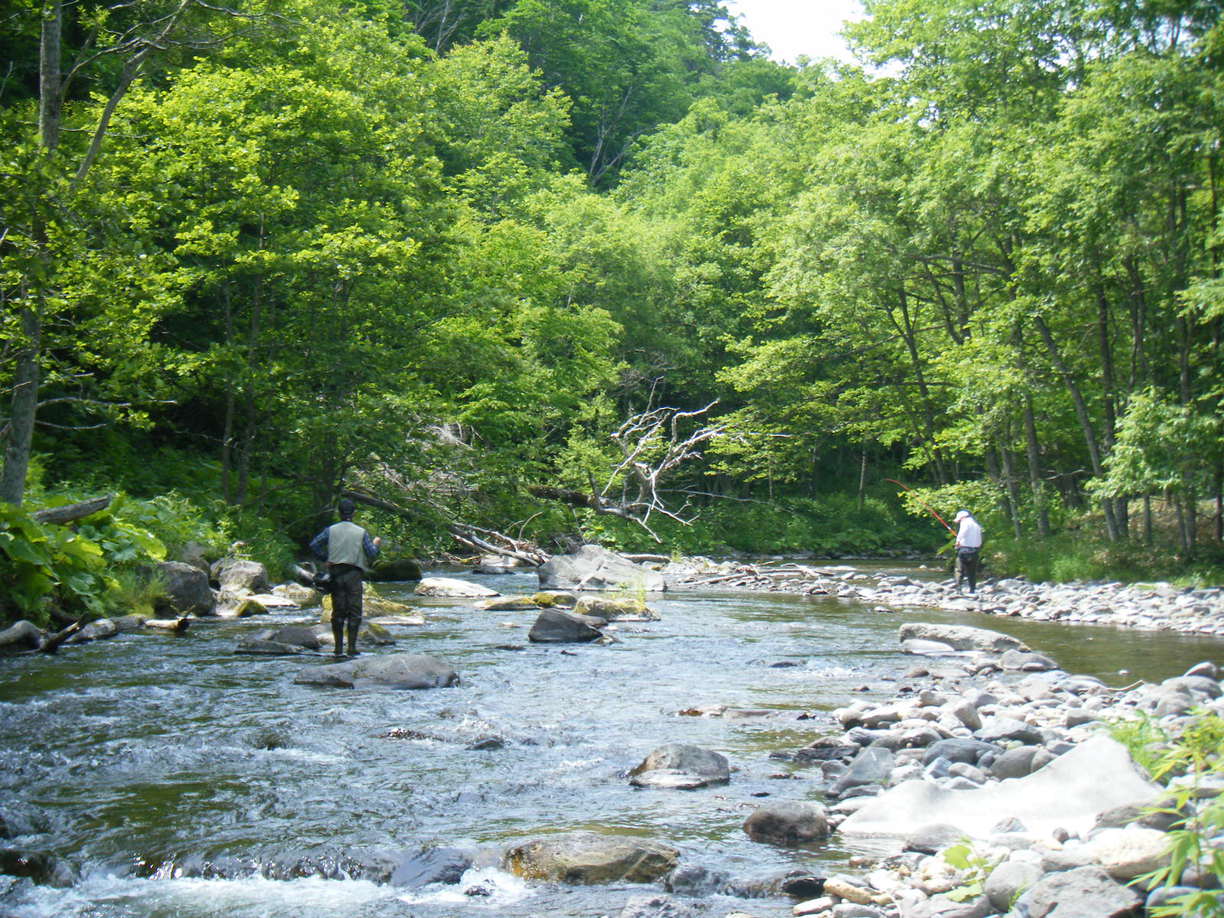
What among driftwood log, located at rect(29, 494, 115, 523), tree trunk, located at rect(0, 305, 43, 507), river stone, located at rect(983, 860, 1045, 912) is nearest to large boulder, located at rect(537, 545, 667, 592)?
driftwood log, located at rect(29, 494, 115, 523)

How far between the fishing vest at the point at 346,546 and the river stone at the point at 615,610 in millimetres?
5151

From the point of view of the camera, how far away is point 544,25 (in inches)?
2408

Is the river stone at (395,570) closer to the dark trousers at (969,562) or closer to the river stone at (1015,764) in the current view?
the dark trousers at (969,562)

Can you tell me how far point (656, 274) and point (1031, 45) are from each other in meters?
17.5

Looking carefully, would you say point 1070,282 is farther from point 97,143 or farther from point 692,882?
point 692,882

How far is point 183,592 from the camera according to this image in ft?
48.3

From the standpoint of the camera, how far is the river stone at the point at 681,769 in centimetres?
692

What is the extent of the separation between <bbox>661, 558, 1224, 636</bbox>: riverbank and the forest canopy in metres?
1.97

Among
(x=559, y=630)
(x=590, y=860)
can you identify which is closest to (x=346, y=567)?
(x=559, y=630)

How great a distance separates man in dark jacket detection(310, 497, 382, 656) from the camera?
11.6m

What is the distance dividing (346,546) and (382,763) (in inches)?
180

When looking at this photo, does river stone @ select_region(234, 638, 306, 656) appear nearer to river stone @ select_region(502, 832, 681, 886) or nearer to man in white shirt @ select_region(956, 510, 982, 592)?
river stone @ select_region(502, 832, 681, 886)

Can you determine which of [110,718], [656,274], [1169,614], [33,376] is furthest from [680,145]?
[110,718]

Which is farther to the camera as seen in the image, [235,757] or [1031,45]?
[1031,45]
